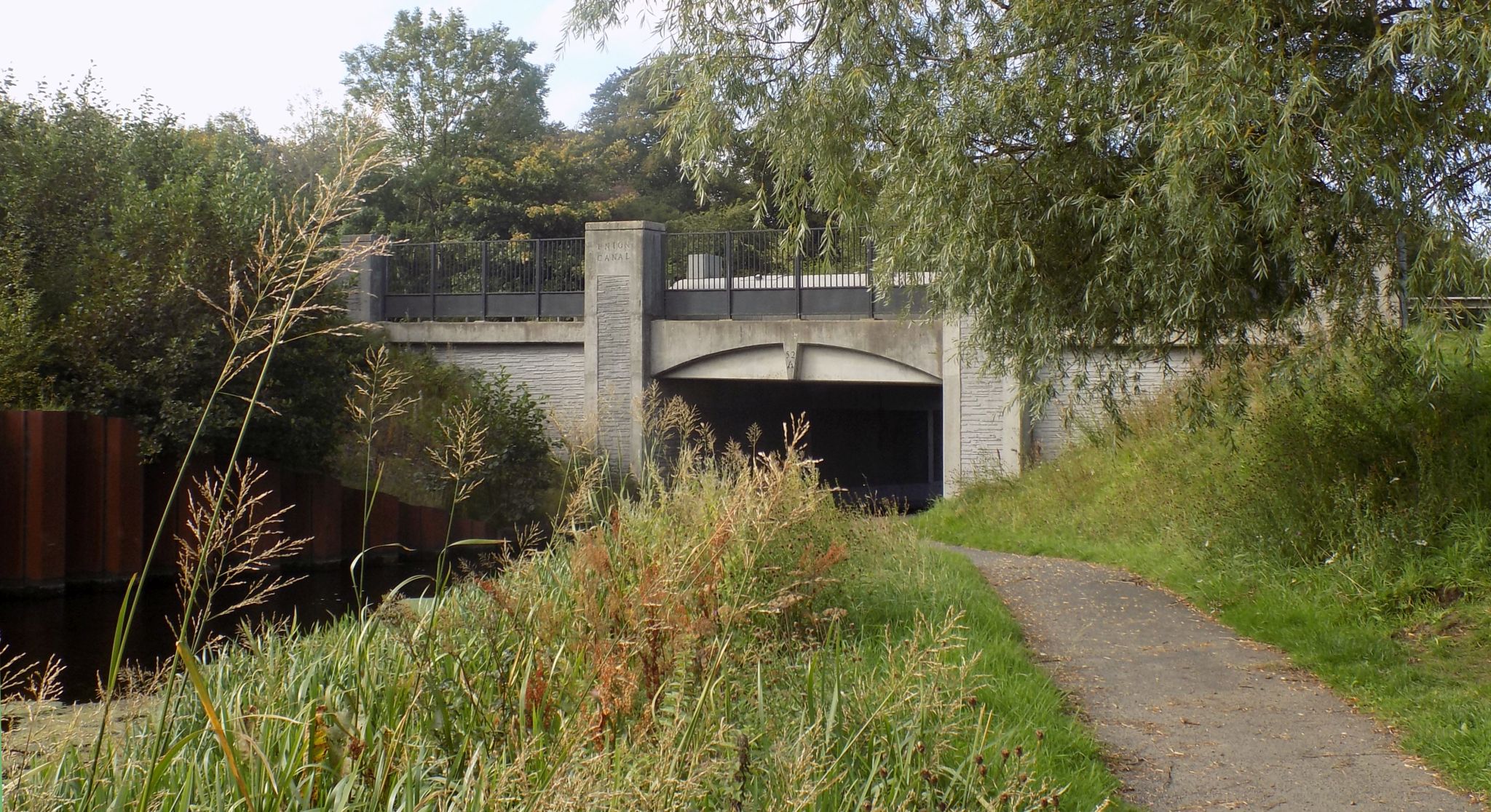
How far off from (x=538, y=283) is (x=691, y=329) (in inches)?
145

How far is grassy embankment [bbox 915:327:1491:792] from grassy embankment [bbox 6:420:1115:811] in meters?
2.01

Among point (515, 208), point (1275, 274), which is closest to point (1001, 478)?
point (1275, 274)

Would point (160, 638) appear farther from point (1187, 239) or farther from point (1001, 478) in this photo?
point (1001, 478)

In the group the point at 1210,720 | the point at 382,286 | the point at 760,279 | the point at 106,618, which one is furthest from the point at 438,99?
the point at 1210,720

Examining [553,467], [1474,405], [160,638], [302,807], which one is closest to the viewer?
[302,807]

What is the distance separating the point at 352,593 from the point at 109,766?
1105 cm

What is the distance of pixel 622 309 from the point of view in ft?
68.3

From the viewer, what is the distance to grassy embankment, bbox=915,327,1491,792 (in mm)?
5785

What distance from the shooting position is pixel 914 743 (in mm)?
3537

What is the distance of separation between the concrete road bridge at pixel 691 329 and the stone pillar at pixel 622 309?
29 millimetres

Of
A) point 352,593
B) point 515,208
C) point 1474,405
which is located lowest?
point 352,593

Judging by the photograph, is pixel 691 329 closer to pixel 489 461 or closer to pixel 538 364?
pixel 538 364

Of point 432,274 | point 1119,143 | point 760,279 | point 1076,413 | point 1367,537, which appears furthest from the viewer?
point 432,274

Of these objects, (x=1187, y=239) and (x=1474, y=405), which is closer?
(x=1187, y=239)
